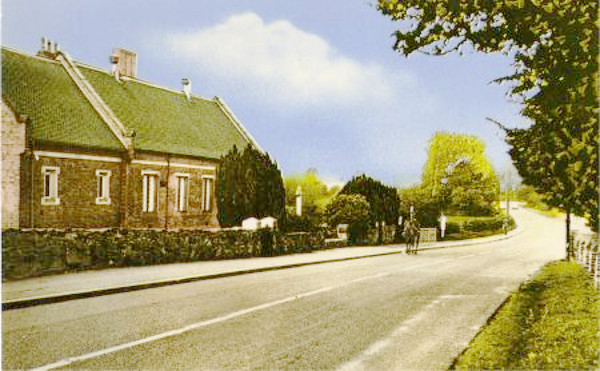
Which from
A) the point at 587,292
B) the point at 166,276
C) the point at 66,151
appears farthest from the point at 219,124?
the point at 587,292

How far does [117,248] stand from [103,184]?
12334 millimetres

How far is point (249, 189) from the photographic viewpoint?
2983cm

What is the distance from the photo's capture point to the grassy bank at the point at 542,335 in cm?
730

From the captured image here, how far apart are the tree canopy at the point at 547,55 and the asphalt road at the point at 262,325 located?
3.19 metres

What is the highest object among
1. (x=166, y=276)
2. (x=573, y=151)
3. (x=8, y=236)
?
(x=573, y=151)

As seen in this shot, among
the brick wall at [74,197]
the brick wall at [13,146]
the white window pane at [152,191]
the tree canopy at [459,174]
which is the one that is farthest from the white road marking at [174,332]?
the white window pane at [152,191]

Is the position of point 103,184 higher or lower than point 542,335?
higher

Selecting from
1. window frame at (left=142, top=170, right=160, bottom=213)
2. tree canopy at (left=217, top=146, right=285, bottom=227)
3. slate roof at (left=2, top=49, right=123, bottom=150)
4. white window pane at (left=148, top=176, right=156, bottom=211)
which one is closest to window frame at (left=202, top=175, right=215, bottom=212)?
window frame at (left=142, top=170, right=160, bottom=213)

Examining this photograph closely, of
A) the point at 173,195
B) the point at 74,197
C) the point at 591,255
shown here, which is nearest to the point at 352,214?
the point at 173,195

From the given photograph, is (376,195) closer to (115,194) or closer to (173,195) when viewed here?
(173,195)

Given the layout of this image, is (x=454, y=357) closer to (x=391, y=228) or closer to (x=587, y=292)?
(x=587, y=292)

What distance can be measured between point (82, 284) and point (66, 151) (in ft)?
50.7

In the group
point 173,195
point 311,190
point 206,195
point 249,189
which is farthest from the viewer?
point 311,190

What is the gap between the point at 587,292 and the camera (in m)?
13.1
